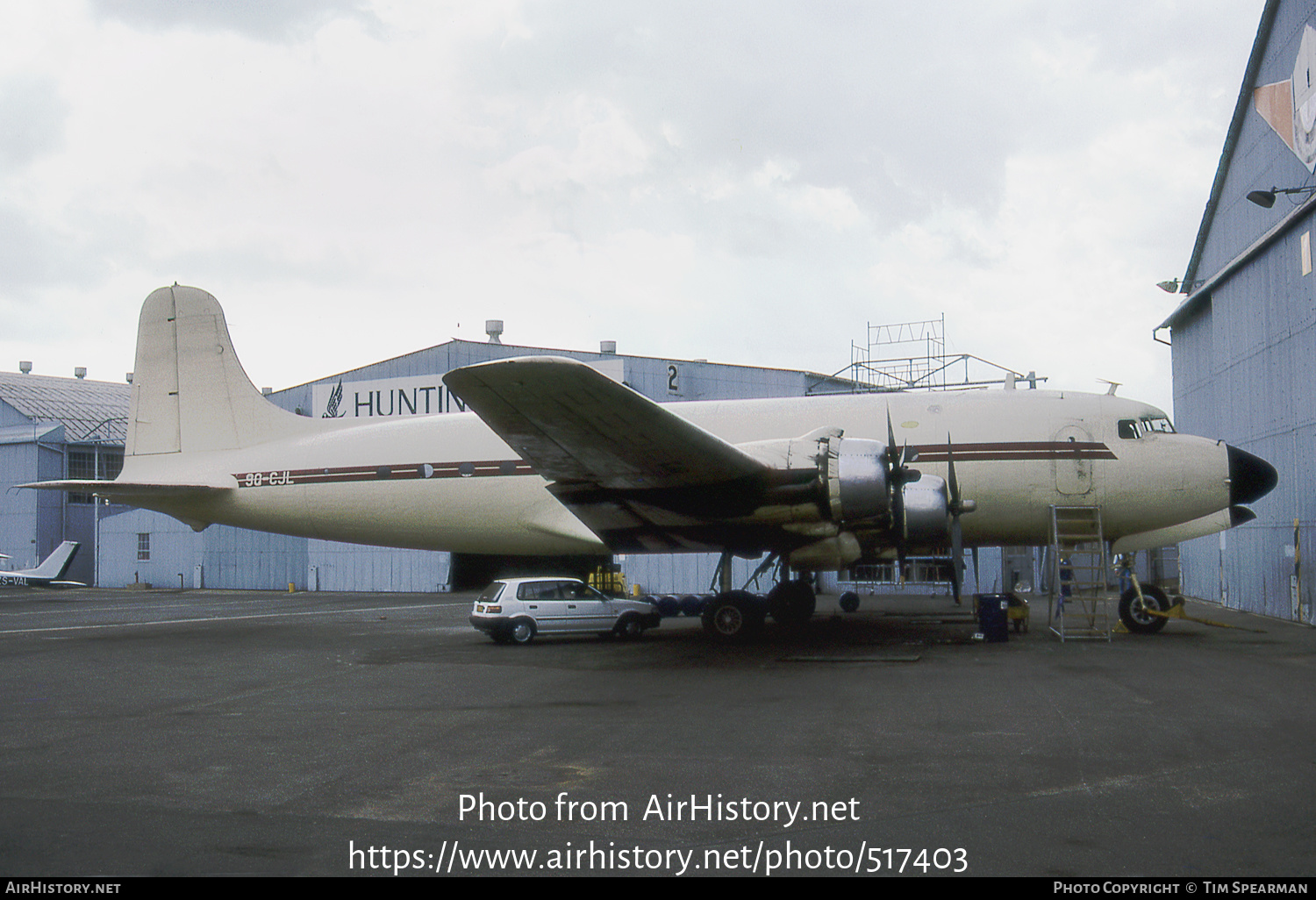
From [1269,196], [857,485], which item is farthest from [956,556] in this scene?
[1269,196]

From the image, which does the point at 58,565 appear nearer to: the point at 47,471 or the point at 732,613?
the point at 47,471

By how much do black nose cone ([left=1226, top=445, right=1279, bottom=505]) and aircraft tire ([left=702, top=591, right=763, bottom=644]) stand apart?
8673 millimetres

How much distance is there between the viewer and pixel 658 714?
9789 mm

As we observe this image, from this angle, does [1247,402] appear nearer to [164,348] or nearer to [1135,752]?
[1135,752]

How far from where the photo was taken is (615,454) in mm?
13805

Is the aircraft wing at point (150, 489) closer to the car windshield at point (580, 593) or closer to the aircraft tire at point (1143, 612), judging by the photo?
the car windshield at point (580, 593)

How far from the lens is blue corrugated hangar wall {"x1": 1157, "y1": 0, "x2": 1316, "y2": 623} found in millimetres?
19609

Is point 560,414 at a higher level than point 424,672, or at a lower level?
higher

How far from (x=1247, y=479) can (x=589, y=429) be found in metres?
12.0

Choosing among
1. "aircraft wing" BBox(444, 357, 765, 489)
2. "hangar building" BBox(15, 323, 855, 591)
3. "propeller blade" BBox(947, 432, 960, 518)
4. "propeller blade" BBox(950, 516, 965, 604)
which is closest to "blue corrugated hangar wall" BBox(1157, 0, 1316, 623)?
"propeller blade" BBox(947, 432, 960, 518)

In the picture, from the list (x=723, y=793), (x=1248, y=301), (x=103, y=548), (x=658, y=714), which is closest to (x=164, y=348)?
(x=658, y=714)

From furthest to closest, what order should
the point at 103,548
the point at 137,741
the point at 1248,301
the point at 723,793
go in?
the point at 103,548 → the point at 1248,301 → the point at 137,741 → the point at 723,793

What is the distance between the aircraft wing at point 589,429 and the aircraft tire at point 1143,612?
869 cm
